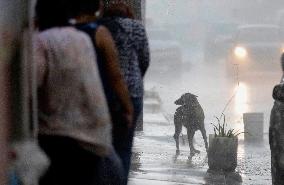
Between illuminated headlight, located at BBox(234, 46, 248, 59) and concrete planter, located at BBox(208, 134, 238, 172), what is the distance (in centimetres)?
1765

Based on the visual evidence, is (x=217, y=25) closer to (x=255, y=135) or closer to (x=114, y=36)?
(x=255, y=135)

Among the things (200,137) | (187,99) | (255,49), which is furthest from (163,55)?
(187,99)

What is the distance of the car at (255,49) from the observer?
88.6ft

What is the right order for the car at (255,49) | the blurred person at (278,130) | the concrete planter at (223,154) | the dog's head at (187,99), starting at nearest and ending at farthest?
1. the blurred person at (278,130)
2. the concrete planter at (223,154)
3. the dog's head at (187,99)
4. the car at (255,49)

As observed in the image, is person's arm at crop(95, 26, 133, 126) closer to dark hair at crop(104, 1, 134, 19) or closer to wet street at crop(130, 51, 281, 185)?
dark hair at crop(104, 1, 134, 19)

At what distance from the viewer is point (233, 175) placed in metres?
9.41

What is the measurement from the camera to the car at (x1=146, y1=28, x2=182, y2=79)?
99.2 ft

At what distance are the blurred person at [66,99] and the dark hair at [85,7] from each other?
1.3 inches

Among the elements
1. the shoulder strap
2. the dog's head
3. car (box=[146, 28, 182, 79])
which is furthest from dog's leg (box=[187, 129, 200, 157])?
car (box=[146, 28, 182, 79])

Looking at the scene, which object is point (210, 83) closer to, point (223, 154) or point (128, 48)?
point (223, 154)

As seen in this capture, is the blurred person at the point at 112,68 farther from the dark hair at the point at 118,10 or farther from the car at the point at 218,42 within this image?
the car at the point at 218,42

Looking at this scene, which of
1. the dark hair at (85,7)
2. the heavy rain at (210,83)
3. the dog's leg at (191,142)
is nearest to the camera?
the dark hair at (85,7)

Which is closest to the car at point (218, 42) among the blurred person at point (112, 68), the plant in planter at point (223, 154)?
the plant in planter at point (223, 154)

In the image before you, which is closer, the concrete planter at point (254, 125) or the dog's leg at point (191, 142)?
the dog's leg at point (191, 142)
